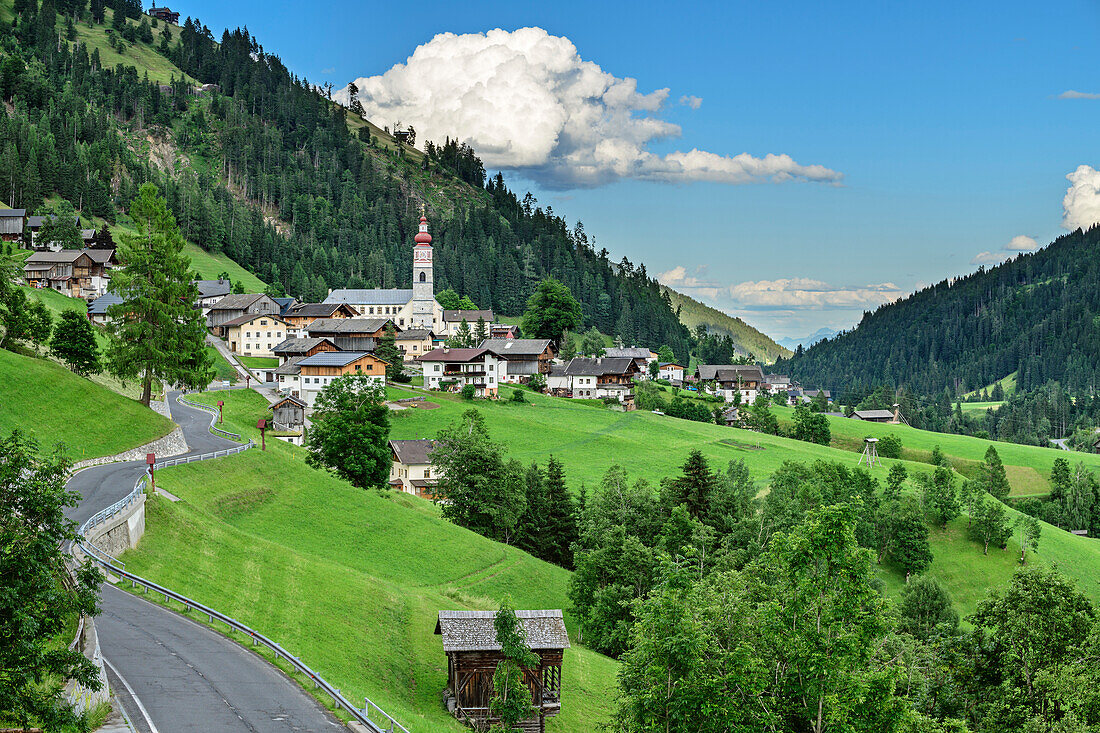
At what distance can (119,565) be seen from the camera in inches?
1212

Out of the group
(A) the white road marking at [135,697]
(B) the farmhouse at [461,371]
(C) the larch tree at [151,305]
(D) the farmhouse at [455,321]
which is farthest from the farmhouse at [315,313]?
(A) the white road marking at [135,697]

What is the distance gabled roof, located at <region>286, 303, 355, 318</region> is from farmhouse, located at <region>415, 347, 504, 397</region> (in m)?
33.7

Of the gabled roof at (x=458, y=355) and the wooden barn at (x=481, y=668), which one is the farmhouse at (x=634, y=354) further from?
the wooden barn at (x=481, y=668)

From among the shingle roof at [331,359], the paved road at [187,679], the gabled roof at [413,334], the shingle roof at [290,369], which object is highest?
the gabled roof at [413,334]

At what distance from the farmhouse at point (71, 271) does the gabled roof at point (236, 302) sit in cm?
1668

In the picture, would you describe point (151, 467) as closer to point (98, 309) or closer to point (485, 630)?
point (485, 630)

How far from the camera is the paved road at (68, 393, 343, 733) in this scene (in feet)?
71.4

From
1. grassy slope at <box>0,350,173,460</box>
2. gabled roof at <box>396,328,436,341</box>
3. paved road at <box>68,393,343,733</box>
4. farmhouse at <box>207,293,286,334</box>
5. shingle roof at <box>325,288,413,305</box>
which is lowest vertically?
paved road at <box>68,393,343,733</box>

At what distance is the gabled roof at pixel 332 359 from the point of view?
104375 millimetres

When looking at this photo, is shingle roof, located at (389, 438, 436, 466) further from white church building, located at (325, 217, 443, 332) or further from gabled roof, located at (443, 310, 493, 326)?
gabled roof, located at (443, 310, 493, 326)

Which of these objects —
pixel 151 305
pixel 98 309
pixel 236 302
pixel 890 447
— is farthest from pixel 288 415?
pixel 890 447

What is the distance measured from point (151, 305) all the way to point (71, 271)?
84.1 meters

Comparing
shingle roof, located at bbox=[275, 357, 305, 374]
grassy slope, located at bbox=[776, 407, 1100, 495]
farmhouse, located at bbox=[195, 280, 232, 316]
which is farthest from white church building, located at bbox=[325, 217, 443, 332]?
grassy slope, located at bbox=[776, 407, 1100, 495]

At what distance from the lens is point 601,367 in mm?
130750
